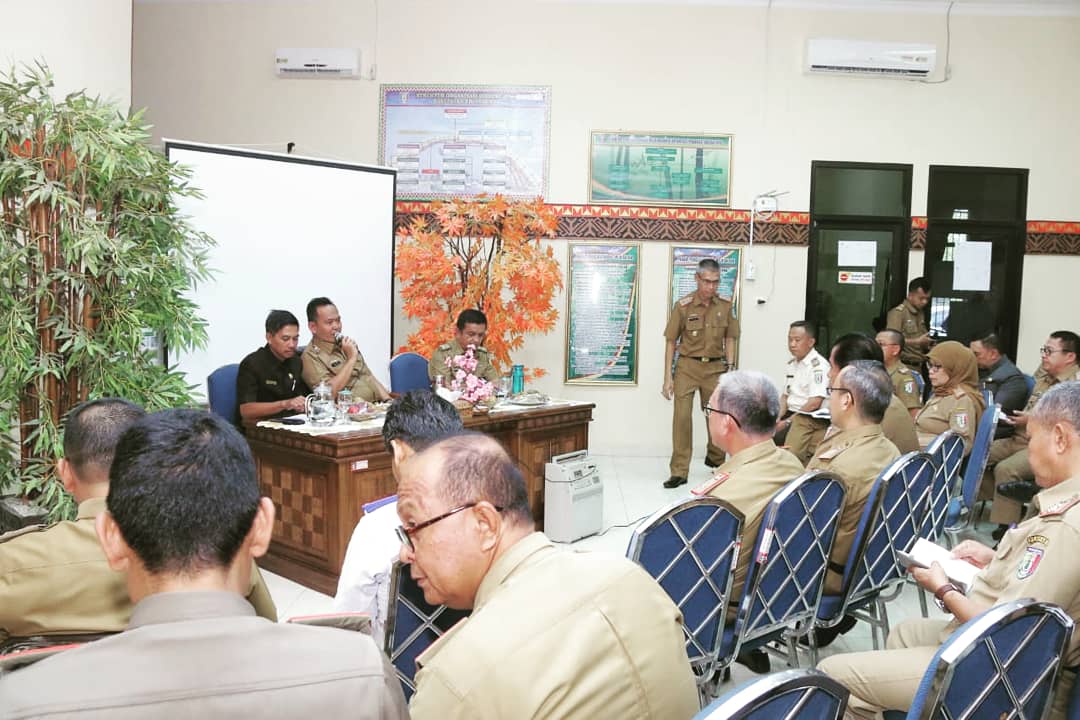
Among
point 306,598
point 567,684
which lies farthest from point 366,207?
point 567,684

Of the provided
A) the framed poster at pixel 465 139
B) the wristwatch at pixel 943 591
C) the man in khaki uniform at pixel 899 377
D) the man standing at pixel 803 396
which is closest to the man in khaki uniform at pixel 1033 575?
the wristwatch at pixel 943 591

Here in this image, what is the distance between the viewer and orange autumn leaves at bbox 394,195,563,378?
613 centimetres

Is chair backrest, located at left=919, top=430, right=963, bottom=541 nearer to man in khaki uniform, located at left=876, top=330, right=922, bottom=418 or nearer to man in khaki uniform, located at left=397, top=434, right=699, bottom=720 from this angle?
man in khaki uniform, located at left=876, top=330, right=922, bottom=418

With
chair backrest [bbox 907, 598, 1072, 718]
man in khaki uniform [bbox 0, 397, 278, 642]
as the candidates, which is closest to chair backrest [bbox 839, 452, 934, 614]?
chair backrest [bbox 907, 598, 1072, 718]

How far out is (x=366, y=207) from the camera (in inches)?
256

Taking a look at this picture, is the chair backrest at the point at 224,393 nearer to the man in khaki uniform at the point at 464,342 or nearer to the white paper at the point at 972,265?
the man in khaki uniform at the point at 464,342

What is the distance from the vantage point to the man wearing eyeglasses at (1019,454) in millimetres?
4551

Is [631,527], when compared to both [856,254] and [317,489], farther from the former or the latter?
[856,254]

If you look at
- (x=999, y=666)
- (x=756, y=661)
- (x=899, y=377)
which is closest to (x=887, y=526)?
Result: (x=756, y=661)

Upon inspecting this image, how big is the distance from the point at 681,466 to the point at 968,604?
4617 millimetres

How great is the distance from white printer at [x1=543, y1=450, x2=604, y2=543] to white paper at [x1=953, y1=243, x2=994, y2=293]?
4.48 m

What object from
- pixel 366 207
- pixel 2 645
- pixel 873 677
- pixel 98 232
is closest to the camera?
pixel 2 645

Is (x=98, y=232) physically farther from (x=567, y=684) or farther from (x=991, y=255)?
(x=991, y=255)

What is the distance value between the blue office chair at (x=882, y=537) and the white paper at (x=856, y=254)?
15.9 ft
